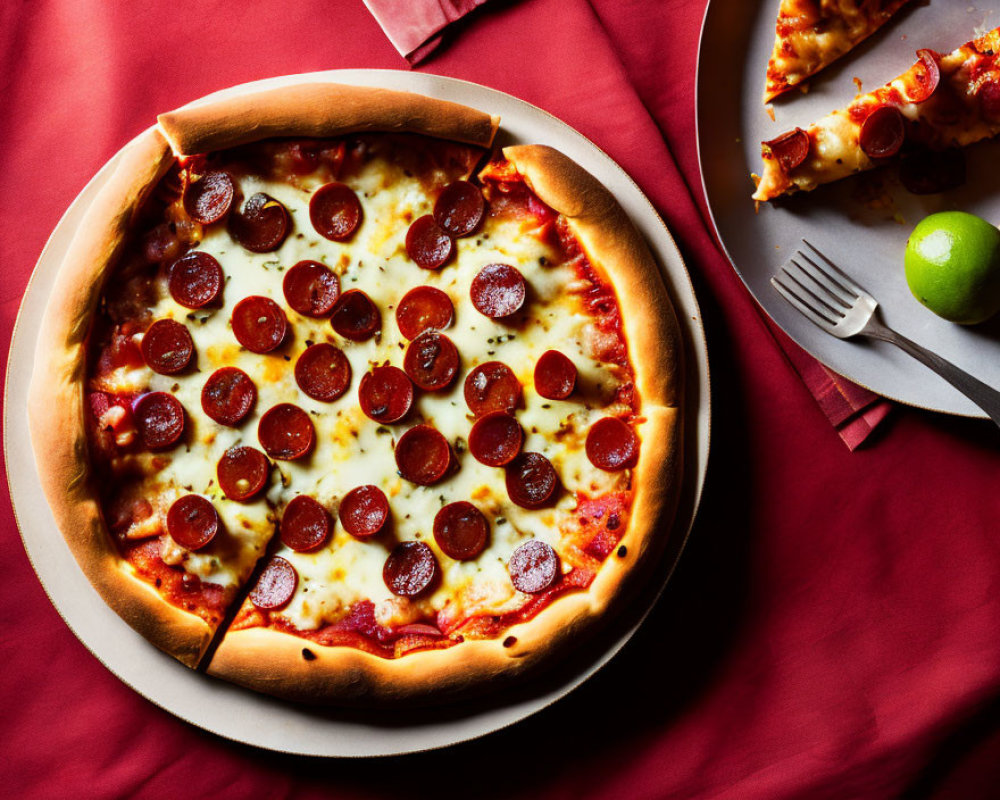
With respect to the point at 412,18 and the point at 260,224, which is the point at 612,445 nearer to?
the point at 260,224

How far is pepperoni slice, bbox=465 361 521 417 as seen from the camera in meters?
2.52

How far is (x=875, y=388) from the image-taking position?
2605 mm

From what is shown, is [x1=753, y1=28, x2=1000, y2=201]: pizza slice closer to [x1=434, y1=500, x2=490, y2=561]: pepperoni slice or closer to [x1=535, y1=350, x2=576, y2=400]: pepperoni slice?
[x1=535, y1=350, x2=576, y2=400]: pepperoni slice

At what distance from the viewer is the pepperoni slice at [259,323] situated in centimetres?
254

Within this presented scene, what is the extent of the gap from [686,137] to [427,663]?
6.28 ft

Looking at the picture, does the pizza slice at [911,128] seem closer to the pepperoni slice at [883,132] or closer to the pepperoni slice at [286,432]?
the pepperoni slice at [883,132]

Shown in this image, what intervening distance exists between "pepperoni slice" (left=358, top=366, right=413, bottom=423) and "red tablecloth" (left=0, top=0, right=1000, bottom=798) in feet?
3.39

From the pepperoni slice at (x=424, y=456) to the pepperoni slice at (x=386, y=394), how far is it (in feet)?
0.26

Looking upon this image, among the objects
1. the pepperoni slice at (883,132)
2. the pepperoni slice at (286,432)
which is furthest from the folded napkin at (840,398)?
the pepperoni slice at (286,432)

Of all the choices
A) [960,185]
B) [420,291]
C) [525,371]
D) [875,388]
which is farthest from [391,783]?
[960,185]

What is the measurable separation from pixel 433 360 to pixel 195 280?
0.77 m

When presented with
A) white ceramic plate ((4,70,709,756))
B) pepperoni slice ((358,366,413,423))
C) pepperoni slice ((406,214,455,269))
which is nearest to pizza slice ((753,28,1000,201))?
white ceramic plate ((4,70,709,756))

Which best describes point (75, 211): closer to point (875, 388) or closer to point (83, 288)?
point (83, 288)

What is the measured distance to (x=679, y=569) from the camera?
269cm
